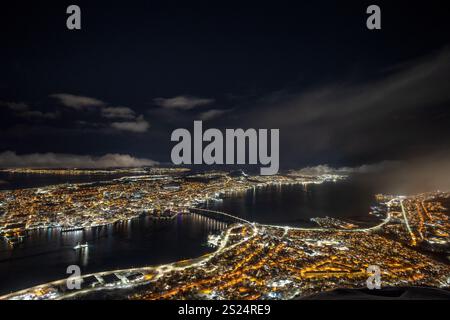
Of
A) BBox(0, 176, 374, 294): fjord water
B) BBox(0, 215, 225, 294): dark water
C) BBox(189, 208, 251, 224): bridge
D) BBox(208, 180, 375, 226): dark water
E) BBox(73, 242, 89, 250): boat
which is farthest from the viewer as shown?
BBox(208, 180, 375, 226): dark water

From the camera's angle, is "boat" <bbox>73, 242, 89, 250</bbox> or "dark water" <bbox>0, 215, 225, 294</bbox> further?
"boat" <bbox>73, 242, 89, 250</bbox>

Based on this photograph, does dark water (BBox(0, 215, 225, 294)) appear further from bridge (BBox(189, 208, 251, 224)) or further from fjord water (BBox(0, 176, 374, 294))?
bridge (BBox(189, 208, 251, 224))

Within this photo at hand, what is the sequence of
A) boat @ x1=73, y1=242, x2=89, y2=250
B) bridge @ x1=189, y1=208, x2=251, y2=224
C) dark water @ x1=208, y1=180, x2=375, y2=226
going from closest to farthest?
boat @ x1=73, y1=242, x2=89, y2=250 → bridge @ x1=189, y1=208, x2=251, y2=224 → dark water @ x1=208, y1=180, x2=375, y2=226

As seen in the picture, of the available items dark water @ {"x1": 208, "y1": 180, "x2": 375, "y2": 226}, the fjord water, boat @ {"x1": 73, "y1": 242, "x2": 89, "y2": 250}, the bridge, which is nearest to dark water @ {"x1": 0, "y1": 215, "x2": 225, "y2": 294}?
the fjord water

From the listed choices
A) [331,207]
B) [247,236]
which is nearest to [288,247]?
[247,236]

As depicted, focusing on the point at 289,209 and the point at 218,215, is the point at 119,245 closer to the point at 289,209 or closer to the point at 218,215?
the point at 218,215

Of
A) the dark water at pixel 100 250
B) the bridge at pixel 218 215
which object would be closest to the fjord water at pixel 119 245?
the dark water at pixel 100 250

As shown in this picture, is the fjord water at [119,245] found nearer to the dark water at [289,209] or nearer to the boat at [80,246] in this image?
the dark water at [289,209]

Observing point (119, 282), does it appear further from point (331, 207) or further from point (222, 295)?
point (331, 207)

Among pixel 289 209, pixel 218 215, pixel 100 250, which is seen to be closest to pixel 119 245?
pixel 100 250
